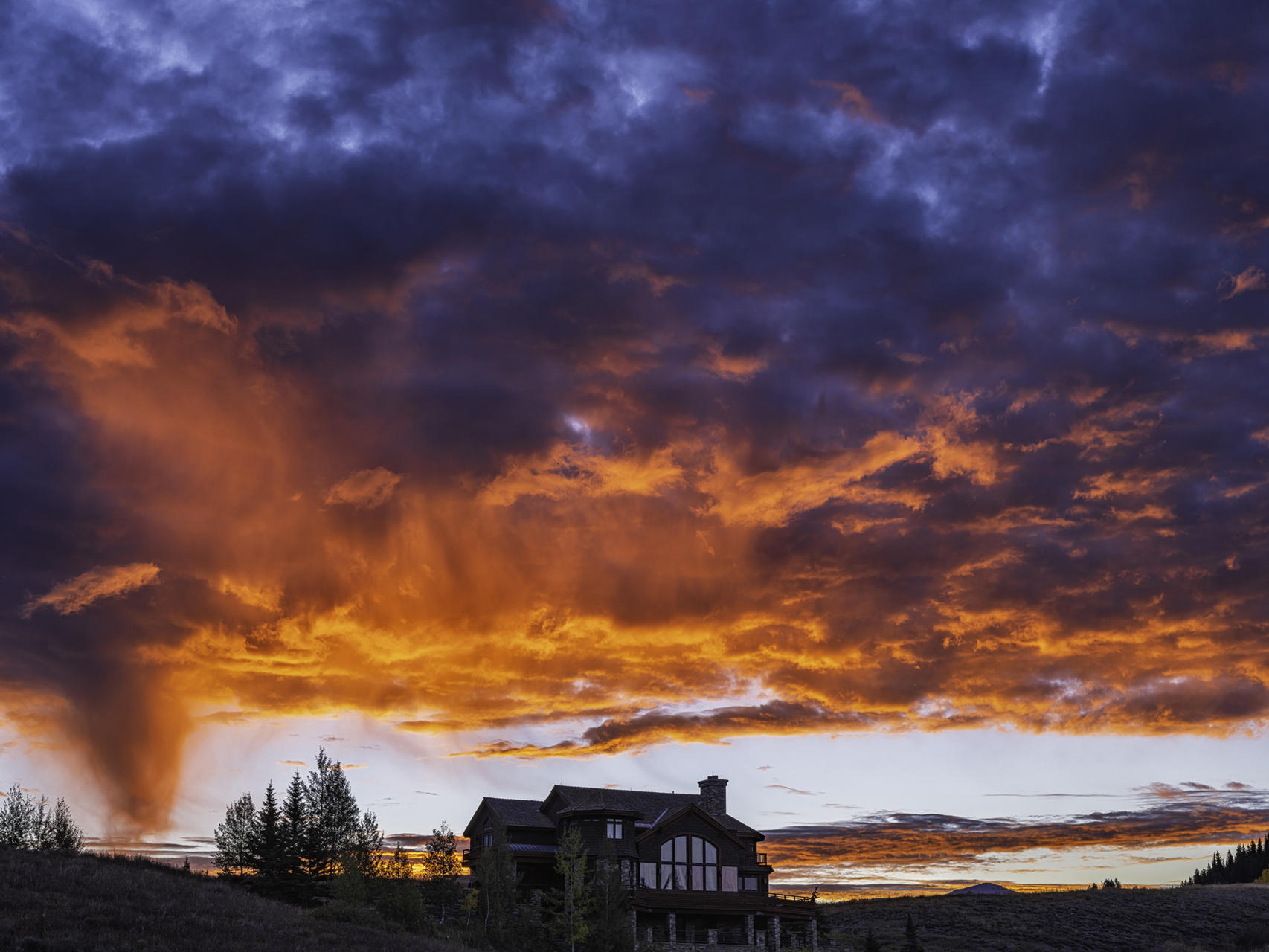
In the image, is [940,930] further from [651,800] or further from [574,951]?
[574,951]

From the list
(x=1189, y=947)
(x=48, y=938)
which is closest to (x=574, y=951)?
(x=48, y=938)

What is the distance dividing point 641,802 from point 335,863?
23.2 m

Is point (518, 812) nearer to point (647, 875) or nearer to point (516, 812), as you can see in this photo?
point (516, 812)

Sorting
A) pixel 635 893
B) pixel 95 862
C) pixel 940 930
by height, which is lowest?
pixel 940 930

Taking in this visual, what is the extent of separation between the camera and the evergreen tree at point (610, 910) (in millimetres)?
56625

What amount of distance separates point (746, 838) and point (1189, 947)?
32973 mm

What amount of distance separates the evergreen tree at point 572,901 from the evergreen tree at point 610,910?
0.51m

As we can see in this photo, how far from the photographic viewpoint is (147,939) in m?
35.8

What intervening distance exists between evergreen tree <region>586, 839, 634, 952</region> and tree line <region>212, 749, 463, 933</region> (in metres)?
9.40

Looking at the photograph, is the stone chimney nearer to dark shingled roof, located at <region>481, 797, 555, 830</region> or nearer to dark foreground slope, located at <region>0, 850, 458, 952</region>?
dark shingled roof, located at <region>481, 797, 555, 830</region>

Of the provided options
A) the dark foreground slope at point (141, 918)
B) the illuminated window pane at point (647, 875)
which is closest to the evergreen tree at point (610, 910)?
the illuminated window pane at point (647, 875)

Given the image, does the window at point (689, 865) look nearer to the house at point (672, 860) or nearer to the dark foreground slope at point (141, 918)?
the house at point (672, 860)

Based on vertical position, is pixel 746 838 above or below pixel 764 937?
above

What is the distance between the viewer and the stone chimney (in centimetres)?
7706
